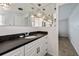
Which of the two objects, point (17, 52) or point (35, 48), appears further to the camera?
point (35, 48)

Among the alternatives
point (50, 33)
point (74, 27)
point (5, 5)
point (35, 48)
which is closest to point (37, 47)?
point (35, 48)

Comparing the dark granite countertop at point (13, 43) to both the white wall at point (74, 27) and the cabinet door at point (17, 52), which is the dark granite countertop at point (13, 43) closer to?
the cabinet door at point (17, 52)

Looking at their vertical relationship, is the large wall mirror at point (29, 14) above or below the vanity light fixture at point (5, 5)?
below

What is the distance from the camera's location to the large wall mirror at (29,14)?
1527 mm

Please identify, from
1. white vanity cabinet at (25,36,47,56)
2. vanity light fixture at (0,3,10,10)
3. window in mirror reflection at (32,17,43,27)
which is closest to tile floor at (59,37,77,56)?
white vanity cabinet at (25,36,47,56)

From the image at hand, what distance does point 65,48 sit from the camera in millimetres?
1588

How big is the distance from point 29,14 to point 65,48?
70 cm

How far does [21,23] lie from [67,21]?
2.13 feet

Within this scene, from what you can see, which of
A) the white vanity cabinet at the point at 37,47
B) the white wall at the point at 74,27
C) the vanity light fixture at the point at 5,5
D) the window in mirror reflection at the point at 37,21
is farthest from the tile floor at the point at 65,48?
the vanity light fixture at the point at 5,5

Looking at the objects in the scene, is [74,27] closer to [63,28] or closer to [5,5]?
[63,28]

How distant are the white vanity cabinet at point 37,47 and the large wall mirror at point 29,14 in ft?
Answer: 0.77

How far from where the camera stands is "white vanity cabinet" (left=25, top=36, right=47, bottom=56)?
1.56 metres

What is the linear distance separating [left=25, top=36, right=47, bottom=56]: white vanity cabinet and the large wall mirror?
0.23m

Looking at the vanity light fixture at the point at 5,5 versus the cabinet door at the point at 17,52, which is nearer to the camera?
the cabinet door at the point at 17,52
